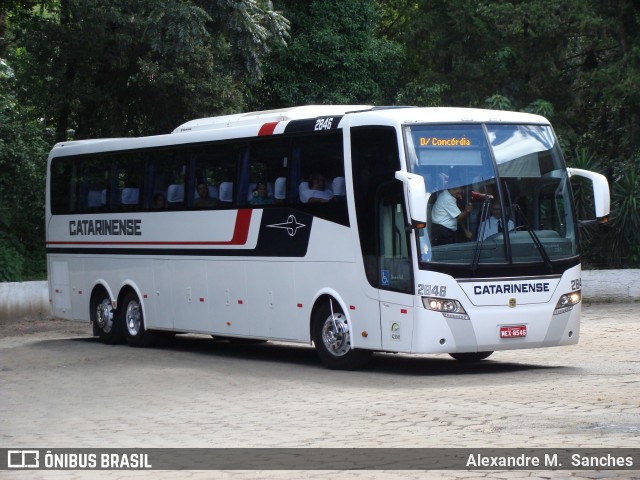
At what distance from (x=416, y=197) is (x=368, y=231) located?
164 centimetres

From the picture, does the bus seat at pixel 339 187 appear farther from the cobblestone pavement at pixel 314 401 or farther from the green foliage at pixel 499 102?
the green foliage at pixel 499 102

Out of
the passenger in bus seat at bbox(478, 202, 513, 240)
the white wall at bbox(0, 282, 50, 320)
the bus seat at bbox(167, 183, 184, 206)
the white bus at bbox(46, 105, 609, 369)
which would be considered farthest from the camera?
the white wall at bbox(0, 282, 50, 320)

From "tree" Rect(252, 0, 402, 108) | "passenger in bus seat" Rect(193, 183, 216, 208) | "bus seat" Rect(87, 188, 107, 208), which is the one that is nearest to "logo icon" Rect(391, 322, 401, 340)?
"passenger in bus seat" Rect(193, 183, 216, 208)

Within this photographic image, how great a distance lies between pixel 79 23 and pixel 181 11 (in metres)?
5.30

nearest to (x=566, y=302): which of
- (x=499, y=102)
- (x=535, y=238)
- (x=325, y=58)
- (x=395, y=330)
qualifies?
(x=535, y=238)

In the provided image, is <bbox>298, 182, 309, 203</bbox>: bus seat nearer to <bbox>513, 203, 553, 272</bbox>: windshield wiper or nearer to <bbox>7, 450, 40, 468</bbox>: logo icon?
<bbox>513, 203, 553, 272</bbox>: windshield wiper

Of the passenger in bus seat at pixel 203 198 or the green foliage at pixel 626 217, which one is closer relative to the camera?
the passenger in bus seat at pixel 203 198

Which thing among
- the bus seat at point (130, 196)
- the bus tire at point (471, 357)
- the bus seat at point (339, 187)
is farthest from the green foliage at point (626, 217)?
the bus seat at point (339, 187)

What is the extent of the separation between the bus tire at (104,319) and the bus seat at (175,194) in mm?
3089

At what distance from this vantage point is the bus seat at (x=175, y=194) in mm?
20703

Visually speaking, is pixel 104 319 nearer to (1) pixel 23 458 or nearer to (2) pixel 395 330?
(2) pixel 395 330

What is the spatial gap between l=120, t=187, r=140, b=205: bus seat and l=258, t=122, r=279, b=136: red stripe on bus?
390 cm

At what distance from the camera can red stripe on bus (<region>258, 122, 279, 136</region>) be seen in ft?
61.3

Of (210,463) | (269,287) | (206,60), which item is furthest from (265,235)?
(206,60)
